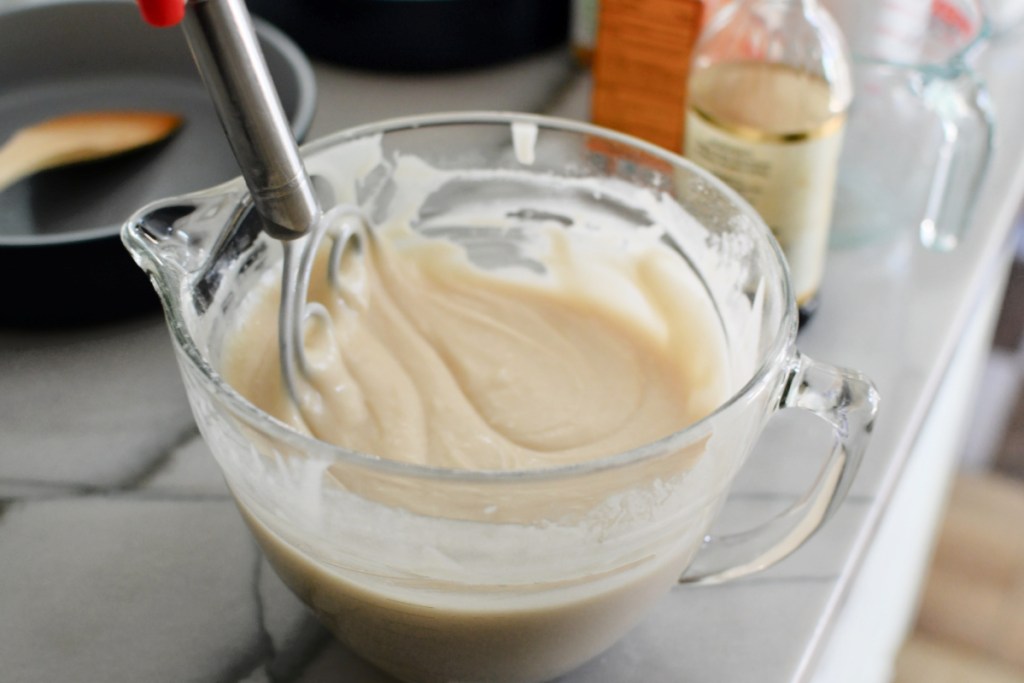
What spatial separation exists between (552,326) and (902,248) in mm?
321

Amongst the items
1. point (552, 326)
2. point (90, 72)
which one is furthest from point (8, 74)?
point (552, 326)

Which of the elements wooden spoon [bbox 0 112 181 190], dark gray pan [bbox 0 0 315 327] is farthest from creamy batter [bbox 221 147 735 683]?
wooden spoon [bbox 0 112 181 190]

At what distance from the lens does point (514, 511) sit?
35 cm

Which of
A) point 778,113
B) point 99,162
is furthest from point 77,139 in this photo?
point 778,113

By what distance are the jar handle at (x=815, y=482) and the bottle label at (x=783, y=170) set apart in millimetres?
204

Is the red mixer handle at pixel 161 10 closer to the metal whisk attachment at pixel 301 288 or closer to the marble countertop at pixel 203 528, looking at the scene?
the metal whisk attachment at pixel 301 288

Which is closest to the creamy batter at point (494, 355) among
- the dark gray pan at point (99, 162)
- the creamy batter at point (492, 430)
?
the creamy batter at point (492, 430)

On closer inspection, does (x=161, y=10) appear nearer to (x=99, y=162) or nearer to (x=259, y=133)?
(x=259, y=133)

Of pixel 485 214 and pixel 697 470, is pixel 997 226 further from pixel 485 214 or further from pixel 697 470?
pixel 697 470

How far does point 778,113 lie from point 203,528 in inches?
15.5

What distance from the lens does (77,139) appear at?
778 mm

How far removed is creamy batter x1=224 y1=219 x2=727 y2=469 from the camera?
1.59 ft

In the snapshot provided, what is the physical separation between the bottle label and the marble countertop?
7 cm

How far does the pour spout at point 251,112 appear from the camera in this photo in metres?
0.36
